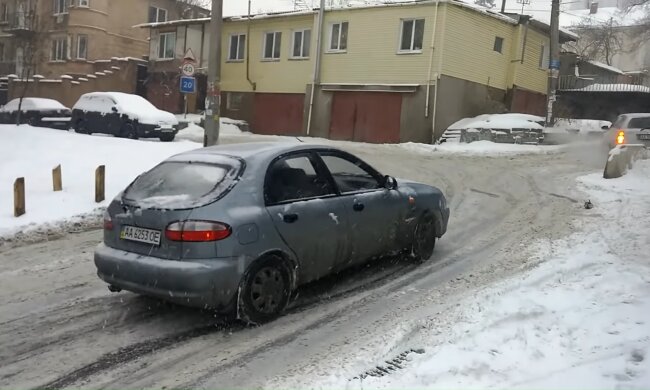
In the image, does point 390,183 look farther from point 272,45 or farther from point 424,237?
point 272,45

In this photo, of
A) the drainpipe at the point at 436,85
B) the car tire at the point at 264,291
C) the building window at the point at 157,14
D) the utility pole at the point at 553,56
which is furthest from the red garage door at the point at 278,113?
the car tire at the point at 264,291

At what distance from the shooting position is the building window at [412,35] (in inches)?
926

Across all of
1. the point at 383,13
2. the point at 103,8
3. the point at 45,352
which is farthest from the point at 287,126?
the point at 45,352

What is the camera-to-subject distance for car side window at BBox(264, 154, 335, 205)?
4.93 m

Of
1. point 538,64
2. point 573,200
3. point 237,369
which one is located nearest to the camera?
point 237,369

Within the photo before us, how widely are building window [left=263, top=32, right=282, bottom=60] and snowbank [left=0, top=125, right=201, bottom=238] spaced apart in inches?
547

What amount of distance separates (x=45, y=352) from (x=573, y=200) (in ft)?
31.4

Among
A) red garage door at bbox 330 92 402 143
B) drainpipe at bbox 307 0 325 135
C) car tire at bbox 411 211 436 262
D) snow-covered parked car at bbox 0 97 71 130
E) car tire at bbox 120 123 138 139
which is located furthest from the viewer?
drainpipe at bbox 307 0 325 135

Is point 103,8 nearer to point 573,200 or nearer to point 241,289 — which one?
point 573,200

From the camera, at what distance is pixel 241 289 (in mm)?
4520

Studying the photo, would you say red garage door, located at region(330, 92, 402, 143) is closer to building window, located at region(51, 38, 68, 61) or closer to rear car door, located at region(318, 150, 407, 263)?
rear car door, located at region(318, 150, 407, 263)

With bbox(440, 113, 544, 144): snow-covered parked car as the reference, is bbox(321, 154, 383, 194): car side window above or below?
below

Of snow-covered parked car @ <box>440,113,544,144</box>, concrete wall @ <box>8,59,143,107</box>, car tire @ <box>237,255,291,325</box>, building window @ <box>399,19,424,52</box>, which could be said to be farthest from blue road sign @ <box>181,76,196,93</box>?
concrete wall @ <box>8,59,143,107</box>

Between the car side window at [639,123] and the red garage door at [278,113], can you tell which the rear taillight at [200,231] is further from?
the red garage door at [278,113]
